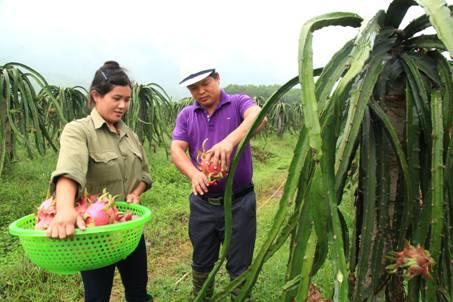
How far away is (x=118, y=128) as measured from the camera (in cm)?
171

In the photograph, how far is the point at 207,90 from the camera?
1846 millimetres

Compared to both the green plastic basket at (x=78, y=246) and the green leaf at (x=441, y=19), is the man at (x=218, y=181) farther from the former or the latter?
the green leaf at (x=441, y=19)

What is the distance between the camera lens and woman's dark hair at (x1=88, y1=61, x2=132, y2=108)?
159cm

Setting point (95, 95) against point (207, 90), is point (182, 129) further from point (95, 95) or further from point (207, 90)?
point (95, 95)

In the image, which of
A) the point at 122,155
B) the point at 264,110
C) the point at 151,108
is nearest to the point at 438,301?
the point at 264,110

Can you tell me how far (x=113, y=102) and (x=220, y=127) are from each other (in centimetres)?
53

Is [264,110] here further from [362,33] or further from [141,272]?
[141,272]

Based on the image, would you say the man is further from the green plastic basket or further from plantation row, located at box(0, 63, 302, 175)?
plantation row, located at box(0, 63, 302, 175)

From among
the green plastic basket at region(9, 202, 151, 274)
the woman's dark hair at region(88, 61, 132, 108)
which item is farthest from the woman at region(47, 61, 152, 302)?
the green plastic basket at region(9, 202, 151, 274)

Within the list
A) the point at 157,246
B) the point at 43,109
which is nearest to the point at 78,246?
the point at 157,246

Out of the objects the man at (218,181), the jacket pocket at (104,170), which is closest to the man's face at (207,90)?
the man at (218,181)

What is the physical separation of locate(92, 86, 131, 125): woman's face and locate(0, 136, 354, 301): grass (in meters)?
1.00

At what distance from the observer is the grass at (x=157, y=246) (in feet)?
7.55

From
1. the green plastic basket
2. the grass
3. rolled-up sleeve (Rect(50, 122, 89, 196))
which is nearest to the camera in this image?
the green plastic basket
